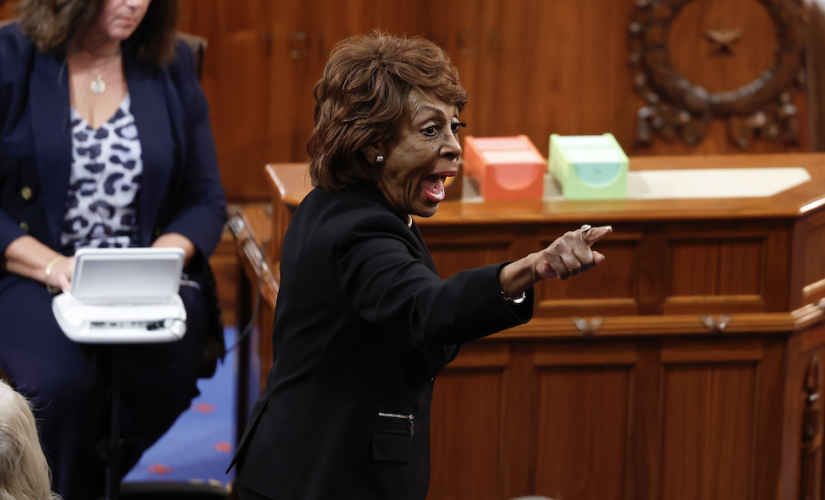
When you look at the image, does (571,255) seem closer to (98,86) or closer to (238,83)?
(98,86)

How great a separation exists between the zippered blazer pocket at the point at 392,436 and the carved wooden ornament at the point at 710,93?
3.84m

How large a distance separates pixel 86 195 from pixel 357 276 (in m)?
1.53

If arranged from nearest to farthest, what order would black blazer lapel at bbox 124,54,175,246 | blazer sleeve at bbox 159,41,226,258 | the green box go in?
the green box → black blazer lapel at bbox 124,54,175,246 → blazer sleeve at bbox 159,41,226,258

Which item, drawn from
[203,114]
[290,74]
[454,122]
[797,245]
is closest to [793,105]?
[290,74]

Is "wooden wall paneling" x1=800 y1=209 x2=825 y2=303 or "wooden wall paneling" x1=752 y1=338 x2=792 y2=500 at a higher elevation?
"wooden wall paneling" x1=800 y1=209 x2=825 y2=303

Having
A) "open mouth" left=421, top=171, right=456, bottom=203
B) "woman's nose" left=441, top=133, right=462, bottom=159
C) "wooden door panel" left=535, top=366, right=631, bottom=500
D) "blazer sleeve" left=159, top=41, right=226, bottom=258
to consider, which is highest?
"woman's nose" left=441, top=133, right=462, bottom=159

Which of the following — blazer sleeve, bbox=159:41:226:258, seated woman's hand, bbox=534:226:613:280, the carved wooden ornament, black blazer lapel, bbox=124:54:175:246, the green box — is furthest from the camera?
the carved wooden ornament

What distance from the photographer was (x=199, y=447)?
3.60 metres

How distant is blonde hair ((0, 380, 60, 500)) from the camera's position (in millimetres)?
1405

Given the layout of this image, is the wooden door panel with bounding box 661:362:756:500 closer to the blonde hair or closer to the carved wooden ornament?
the blonde hair

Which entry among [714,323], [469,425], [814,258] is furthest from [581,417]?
[814,258]

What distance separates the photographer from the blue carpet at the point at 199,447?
11.2 ft

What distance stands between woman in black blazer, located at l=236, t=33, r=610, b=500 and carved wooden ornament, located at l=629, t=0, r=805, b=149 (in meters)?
3.71

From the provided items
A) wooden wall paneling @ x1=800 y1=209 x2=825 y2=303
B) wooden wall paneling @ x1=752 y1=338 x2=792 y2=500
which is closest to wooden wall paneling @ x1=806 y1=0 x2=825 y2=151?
wooden wall paneling @ x1=800 y1=209 x2=825 y2=303
